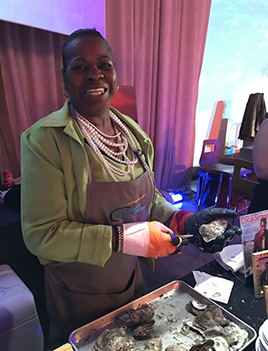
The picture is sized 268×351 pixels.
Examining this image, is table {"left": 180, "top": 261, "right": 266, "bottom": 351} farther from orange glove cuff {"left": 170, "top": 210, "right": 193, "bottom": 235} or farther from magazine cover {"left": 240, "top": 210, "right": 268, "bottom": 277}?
orange glove cuff {"left": 170, "top": 210, "right": 193, "bottom": 235}

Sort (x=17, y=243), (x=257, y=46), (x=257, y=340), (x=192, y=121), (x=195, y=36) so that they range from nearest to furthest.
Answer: (x=257, y=340), (x=17, y=243), (x=195, y=36), (x=192, y=121), (x=257, y=46)

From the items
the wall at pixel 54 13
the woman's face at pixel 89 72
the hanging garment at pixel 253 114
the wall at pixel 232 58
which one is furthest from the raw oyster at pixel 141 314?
the wall at pixel 232 58

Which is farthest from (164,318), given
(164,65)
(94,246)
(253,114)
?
(253,114)

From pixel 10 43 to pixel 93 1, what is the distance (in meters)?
0.63

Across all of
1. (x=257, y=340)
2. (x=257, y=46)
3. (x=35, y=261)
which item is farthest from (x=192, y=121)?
(x=257, y=340)

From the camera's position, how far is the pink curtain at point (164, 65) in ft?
8.28

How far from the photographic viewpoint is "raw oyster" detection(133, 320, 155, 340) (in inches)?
27.4

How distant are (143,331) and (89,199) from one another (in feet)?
1.21

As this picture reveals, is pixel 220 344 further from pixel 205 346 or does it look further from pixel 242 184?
pixel 242 184

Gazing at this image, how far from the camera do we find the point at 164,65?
2.95 metres

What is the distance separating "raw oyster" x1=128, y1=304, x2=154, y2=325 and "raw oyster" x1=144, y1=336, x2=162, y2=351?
6cm

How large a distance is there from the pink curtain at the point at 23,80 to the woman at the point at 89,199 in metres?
1.13

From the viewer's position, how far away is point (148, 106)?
2980 millimetres

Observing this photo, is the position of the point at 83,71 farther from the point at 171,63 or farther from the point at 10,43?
the point at 171,63
